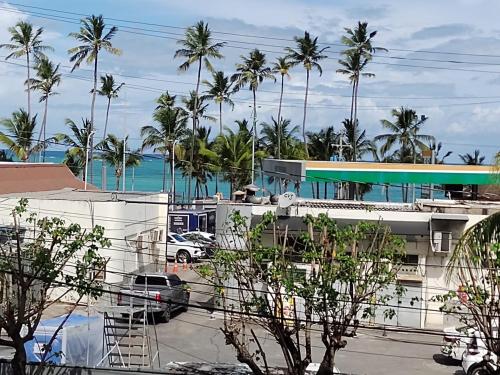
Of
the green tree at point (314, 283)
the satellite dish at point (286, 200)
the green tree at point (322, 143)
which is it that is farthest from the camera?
the green tree at point (322, 143)

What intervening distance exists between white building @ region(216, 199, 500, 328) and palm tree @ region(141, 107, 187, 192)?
35455mm

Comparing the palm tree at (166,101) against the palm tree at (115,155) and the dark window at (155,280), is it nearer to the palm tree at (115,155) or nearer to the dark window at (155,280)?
the palm tree at (115,155)

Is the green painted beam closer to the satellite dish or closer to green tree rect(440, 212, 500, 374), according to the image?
the satellite dish

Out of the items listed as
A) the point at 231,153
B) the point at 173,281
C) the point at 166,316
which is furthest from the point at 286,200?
the point at 231,153

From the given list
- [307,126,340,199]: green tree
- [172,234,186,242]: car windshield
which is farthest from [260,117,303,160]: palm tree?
[172,234,186,242]: car windshield

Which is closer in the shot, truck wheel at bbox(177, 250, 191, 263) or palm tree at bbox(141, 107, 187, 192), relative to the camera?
truck wheel at bbox(177, 250, 191, 263)

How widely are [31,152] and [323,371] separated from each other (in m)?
50.0

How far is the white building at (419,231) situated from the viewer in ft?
83.7

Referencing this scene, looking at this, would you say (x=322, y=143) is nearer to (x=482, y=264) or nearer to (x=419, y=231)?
(x=419, y=231)

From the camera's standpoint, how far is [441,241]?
25.5 metres

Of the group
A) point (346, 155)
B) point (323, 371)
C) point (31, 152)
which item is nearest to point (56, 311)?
point (323, 371)

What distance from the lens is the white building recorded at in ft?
83.7

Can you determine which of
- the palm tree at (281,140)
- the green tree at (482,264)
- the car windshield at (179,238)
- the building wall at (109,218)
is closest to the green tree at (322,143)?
the palm tree at (281,140)

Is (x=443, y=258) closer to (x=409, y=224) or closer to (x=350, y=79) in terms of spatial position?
(x=409, y=224)
